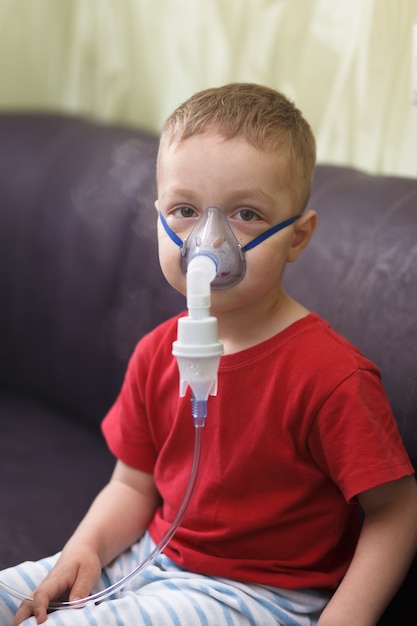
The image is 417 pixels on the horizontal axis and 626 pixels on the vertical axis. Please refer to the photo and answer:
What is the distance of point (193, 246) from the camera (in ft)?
3.62

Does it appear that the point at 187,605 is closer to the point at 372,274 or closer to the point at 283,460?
the point at 283,460

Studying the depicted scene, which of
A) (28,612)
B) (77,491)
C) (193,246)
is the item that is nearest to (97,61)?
(77,491)

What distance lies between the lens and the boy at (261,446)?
3.59 feet

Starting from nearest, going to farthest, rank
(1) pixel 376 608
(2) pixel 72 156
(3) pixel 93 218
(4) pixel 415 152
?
1. (1) pixel 376 608
2. (4) pixel 415 152
3. (3) pixel 93 218
4. (2) pixel 72 156

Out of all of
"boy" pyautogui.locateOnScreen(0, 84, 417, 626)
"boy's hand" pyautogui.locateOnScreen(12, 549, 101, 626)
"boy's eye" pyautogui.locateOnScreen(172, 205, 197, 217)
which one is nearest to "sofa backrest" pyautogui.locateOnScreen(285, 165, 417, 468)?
"boy" pyautogui.locateOnScreen(0, 84, 417, 626)

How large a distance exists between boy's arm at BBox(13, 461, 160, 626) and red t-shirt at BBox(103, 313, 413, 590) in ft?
0.35

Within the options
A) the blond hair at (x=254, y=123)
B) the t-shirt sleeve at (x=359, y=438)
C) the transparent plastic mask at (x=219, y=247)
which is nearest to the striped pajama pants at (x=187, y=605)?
the t-shirt sleeve at (x=359, y=438)

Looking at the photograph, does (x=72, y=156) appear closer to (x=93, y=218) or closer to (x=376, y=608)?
(x=93, y=218)

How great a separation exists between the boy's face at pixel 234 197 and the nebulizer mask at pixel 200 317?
1 cm

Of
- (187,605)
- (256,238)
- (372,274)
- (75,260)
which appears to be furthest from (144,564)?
(75,260)

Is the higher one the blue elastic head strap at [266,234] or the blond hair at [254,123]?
the blond hair at [254,123]

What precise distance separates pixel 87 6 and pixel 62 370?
96 centimetres

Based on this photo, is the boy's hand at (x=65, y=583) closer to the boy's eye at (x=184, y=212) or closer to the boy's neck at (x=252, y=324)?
the boy's neck at (x=252, y=324)

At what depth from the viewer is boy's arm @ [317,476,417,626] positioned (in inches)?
42.3
